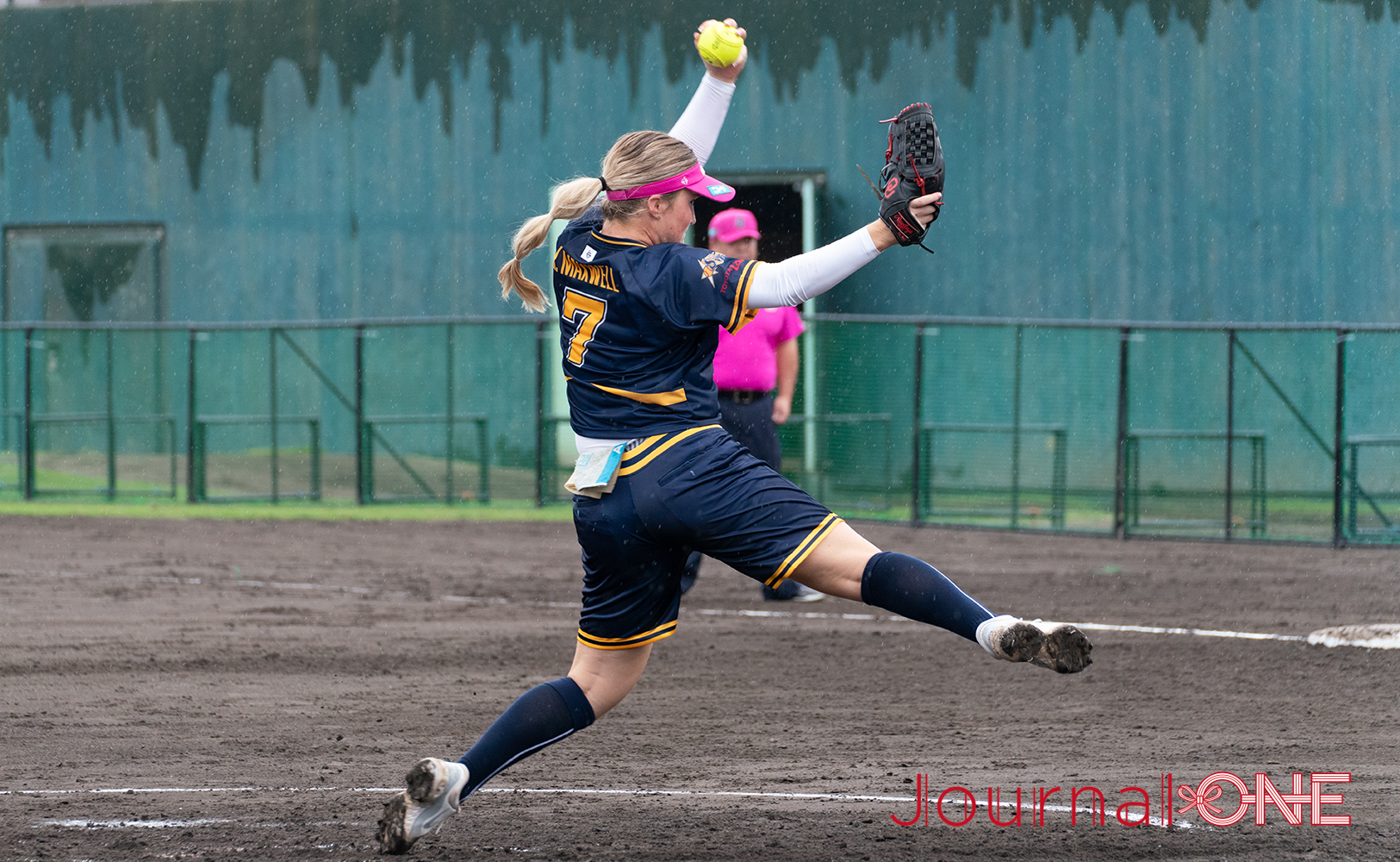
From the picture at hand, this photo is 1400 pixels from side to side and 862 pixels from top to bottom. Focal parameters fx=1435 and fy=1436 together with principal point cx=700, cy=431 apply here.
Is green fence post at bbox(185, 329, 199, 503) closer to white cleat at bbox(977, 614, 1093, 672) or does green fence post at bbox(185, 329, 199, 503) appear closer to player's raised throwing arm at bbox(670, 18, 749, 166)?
player's raised throwing arm at bbox(670, 18, 749, 166)

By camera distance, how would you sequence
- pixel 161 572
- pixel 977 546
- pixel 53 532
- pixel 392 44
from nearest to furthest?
pixel 161 572, pixel 977 546, pixel 53 532, pixel 392 44

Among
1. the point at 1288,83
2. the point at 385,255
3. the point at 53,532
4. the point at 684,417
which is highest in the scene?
the point at 1288,83

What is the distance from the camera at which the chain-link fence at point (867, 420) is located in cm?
1439

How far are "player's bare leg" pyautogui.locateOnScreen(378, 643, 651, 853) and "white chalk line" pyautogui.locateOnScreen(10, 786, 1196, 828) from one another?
75 centimetres

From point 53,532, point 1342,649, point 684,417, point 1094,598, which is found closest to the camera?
point 684,417

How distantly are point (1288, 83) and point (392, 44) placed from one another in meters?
11.6

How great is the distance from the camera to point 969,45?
18062mm

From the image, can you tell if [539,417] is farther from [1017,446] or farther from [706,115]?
[706,115]

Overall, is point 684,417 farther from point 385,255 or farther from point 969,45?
point 385,255

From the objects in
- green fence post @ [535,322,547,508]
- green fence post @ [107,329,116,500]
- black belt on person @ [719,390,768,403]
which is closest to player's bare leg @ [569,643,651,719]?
black belt on person @ [719,390,768,403]

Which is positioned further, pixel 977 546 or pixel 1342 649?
pixel 977 546

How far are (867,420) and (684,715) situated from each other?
10.0 metres

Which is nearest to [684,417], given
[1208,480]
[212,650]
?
[212,650]

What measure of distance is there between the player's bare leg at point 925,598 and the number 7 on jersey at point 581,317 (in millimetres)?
905
